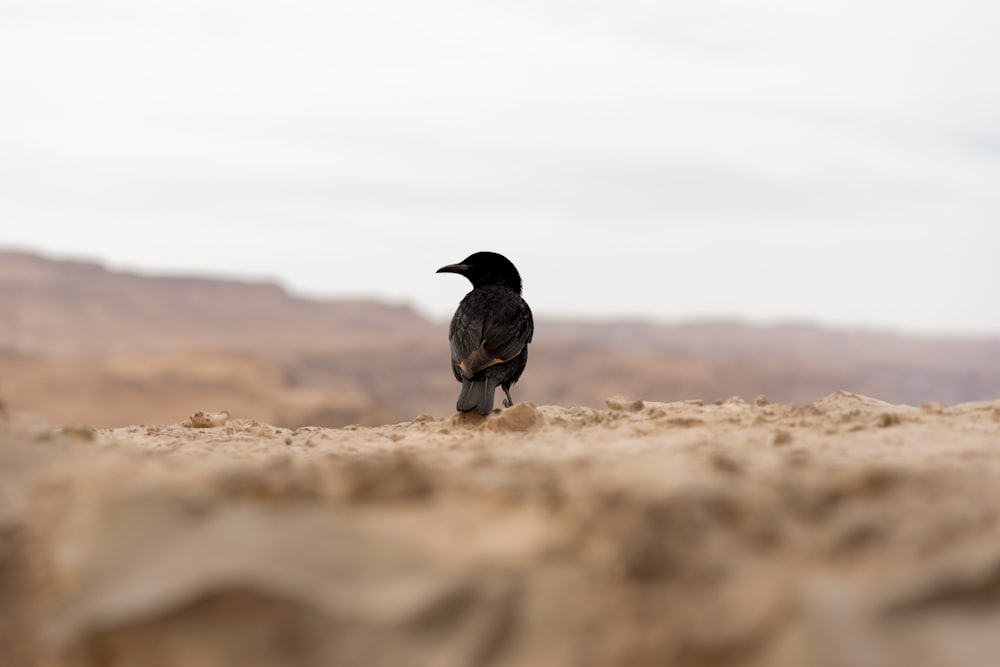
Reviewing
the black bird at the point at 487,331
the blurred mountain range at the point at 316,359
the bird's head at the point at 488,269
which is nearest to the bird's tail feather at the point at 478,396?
the black bird at the point at 487,331

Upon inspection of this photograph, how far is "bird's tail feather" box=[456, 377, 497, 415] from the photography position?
6.09 meters

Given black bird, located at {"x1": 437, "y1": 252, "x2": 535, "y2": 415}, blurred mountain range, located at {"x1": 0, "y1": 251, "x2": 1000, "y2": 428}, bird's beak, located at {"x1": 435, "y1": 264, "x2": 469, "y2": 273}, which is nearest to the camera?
black bird, located at {"x1": 437, "y1": 252, "x2": 535, "y2": 415}

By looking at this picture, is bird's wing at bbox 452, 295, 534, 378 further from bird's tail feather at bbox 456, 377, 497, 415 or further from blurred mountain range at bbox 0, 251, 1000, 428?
blurred mountain range at bbox 0, 251, 1000, 428

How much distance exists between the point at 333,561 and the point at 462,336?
4.44 meters

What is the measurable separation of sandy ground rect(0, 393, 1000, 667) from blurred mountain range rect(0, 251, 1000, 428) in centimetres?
954

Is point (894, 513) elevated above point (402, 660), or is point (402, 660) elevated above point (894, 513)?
point (894, 513)

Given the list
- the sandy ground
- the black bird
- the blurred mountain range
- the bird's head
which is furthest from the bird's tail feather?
the blurred mountain range

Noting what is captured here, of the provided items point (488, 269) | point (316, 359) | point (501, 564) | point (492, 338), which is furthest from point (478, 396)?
point (316, 359)

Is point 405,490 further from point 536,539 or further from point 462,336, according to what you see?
point 462,336

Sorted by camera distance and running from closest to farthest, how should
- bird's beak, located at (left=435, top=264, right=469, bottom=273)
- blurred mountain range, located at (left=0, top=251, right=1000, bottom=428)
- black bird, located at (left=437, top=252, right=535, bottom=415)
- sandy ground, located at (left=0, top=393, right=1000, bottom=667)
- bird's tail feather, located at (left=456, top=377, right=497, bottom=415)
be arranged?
sandy ground, located at (left=0, top=393, right=1000, bottom=667)
bird's tail feather, located at (left=456, top=377, right=497, bottom=415)
black bird, located at (left=437, top=252, right=535, bottom=415)
bird's beak, located at (left=435, top=264, right=469, bottom=273)
blurred mountain range, located at (left=0, top=251, right=1000, bottom=428)

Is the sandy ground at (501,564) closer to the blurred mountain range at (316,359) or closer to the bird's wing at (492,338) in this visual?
the bird's wing at (492,338)

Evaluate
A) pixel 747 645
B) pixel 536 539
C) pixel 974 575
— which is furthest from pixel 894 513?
pixel 536 539

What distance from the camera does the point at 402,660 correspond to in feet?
6.82

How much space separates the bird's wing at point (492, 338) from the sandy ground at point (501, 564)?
349 centimetres
